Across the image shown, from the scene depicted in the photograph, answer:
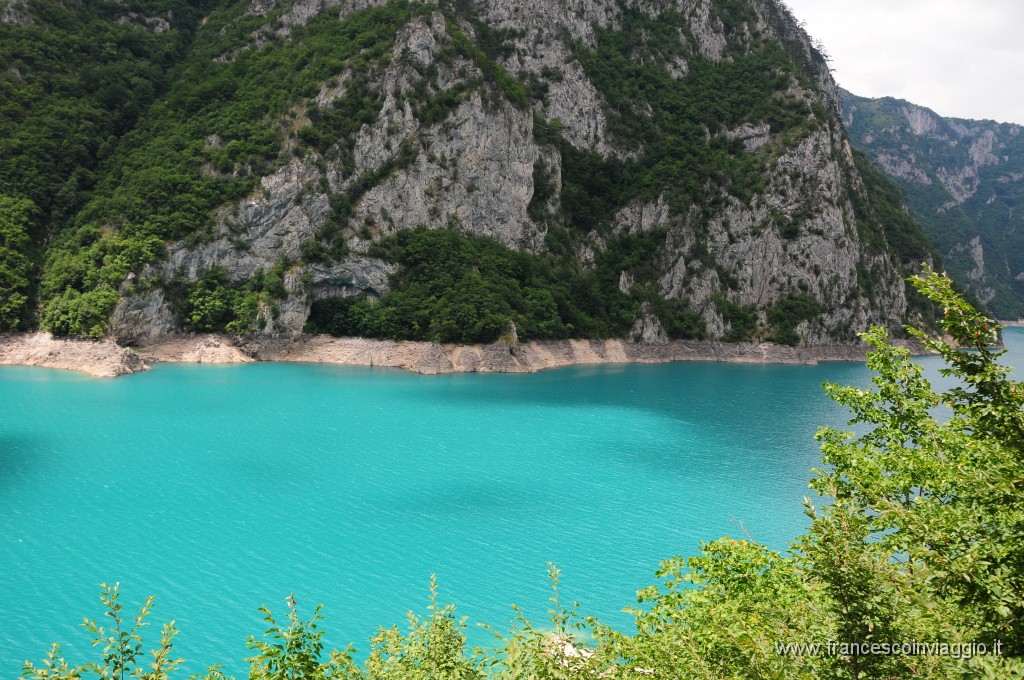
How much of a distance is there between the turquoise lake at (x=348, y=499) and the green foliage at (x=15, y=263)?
48.8 ft

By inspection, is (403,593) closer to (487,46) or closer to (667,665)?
(667,665)

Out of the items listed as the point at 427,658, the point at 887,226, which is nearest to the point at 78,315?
the point at 427,658

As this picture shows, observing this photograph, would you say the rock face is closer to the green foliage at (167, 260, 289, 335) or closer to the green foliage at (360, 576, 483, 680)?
the green foliage at (167, 260, 289, 335)

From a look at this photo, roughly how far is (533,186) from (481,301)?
31550mm

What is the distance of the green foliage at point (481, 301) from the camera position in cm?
8062

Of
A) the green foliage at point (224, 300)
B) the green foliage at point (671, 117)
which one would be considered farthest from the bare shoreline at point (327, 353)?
the green foliage at point (671, 117)

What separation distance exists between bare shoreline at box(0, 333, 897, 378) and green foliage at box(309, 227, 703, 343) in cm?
175

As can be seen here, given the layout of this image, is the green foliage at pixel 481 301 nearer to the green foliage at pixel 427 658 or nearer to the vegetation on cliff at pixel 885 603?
the green foliage at pixel 427 658

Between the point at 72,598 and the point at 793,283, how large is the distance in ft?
372

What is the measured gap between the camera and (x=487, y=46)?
377ft

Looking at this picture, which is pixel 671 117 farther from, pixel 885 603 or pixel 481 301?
pixel 885 603

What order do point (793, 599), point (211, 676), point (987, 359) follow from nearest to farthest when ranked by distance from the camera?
point (987, 359) → point (211, 676) → point (793, 599)

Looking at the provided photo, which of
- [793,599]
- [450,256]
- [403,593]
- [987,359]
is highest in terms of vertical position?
[450,256]

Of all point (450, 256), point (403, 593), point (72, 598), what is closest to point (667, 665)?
point (403, 593)
